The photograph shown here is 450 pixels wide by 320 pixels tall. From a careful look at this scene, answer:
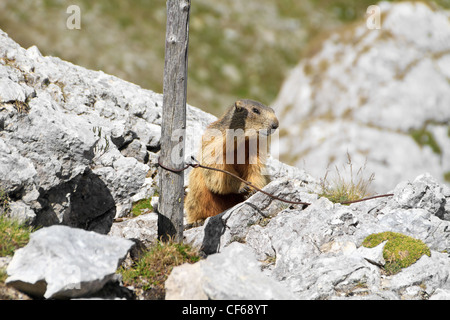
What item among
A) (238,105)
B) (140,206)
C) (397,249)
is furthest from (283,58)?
(397,249)

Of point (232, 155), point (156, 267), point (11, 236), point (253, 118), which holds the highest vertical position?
point (253, 118)

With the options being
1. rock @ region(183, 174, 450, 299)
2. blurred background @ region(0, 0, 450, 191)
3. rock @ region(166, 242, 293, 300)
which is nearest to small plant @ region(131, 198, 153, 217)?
rock @ region(183, 174, 450, 299)

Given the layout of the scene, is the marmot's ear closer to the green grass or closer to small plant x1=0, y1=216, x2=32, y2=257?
small plant x1=0, y1=216, x2=32, y2=257

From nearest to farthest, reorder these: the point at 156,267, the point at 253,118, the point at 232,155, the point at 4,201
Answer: the point at 156,267, the point at 4,201, the point at 253,118, the point at 232,155

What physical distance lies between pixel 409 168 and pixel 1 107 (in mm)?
25302

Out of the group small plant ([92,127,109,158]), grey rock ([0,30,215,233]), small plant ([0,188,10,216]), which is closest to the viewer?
small plant ([0,188,10,216])

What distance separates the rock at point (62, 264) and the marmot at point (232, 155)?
4.01 metres

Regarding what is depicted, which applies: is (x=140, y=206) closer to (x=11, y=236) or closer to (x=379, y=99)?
(x=11, y=236)

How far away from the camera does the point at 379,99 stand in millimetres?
32906

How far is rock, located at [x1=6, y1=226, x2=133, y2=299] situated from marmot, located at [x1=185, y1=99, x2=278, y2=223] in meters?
4.01

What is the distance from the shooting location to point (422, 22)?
35.1 metres

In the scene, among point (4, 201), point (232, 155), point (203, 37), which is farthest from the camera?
point (203, 37)

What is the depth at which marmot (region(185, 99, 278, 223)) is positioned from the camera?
1145 centimetres

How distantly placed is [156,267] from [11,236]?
2.70 m
